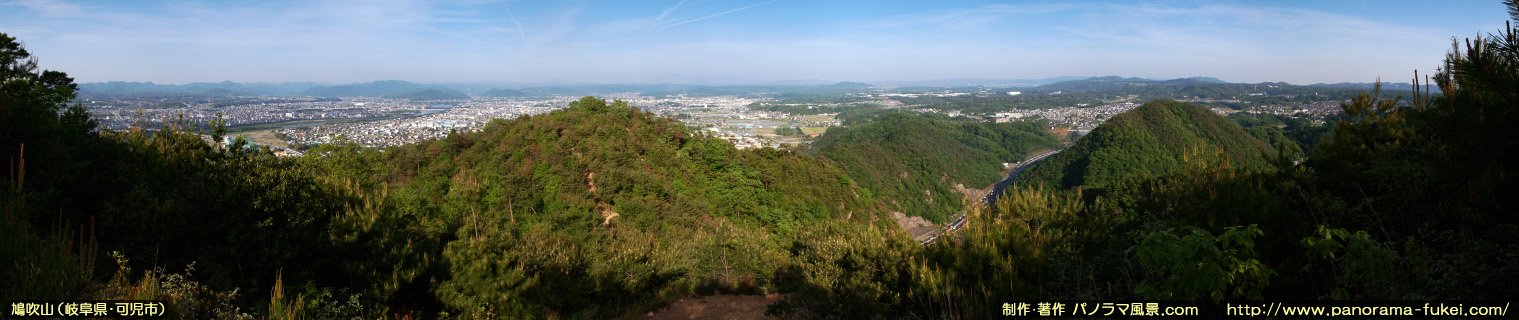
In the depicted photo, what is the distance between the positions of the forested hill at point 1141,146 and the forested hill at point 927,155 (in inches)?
368

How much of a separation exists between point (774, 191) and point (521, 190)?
36.7ft

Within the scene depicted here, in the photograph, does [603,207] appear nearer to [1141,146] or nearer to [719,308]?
[719,308]

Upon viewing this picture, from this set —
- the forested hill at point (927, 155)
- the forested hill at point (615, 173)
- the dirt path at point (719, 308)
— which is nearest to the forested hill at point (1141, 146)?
the forested hill at point (927, 155)

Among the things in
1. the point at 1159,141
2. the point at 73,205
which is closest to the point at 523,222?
the point at 73,205

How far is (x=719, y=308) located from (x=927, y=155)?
210 feet

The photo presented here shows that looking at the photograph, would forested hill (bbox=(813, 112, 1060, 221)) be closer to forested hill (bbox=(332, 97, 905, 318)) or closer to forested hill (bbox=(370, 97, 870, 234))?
forested hill (bbox=(332, 97, 905, 318))

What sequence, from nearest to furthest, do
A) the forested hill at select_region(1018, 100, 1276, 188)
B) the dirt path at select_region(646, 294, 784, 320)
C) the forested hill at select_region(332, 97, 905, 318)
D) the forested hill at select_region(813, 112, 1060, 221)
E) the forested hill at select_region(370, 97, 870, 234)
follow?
the forested hill at select_region(332, 97, 905, 318) → the dirt path at select_region(646, 294, 784, 320) → the forested hill at select_region(370, 97, 870, 234) → the forested hill at select_region(1018, 100, 1276, 188) → the forested hill at select_region(813, 112, 1060, 221)

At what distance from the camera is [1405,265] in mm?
3850

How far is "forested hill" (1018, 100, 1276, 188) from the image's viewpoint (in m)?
53.3

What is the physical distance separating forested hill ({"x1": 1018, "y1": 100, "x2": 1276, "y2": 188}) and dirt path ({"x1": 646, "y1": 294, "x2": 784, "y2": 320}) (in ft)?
158

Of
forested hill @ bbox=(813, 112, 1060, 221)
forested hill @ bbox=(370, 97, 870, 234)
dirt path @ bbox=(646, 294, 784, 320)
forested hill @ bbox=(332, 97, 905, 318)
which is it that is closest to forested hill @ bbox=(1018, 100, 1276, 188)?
forested hill @ bbox=(813, 112, 1060, 221)

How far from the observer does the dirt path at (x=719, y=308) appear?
11.6 m

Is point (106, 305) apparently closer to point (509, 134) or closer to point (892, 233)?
point (892, 233)

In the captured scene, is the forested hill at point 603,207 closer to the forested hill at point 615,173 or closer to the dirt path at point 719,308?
the forested hill at point 615,173
